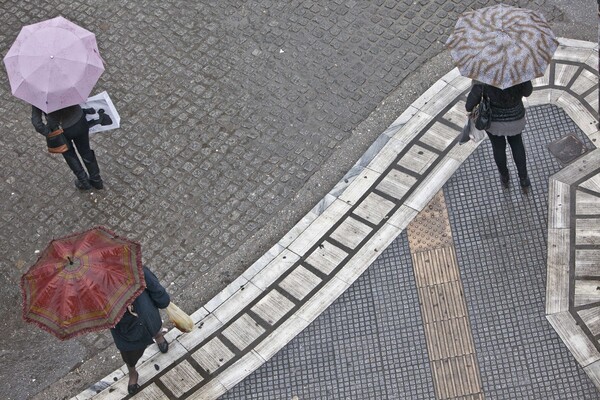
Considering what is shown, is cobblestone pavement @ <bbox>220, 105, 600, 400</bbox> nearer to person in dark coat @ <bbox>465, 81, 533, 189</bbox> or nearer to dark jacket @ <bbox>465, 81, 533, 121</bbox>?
person in dark coat @ <bbox>465, 81, 533, 189</bbox>

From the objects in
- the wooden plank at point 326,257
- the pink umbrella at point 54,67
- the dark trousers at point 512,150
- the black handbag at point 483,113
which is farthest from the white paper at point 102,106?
the dark trousers at point 512,150

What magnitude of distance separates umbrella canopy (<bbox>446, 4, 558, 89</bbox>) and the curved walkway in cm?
194

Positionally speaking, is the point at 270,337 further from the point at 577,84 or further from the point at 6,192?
the point at 577,84

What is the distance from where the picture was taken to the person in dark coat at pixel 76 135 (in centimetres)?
917

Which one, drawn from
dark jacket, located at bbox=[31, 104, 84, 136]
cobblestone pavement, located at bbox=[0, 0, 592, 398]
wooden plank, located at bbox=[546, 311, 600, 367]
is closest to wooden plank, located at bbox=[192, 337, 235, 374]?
cobblestone pavement, located at bbox=[0, 0, 592, 398]

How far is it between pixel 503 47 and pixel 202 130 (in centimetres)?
404

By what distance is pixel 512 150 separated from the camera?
877cm

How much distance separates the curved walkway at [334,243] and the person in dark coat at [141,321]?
77 centimetres

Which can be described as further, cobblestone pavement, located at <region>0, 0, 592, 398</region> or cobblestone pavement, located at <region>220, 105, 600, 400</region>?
cobblestone pavement, located at <region>0, 0, 592, 398</region>

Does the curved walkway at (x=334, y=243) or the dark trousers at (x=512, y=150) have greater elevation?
the dark trousers at (x=512, y=150)

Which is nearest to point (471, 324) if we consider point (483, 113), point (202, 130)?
point (483, 113)

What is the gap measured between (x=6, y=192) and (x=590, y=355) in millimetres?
6645

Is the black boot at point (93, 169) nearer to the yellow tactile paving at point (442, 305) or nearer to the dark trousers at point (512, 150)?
the yellow tactile paving at point (442, 305)

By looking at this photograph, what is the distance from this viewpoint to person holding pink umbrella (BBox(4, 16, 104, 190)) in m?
8.81
